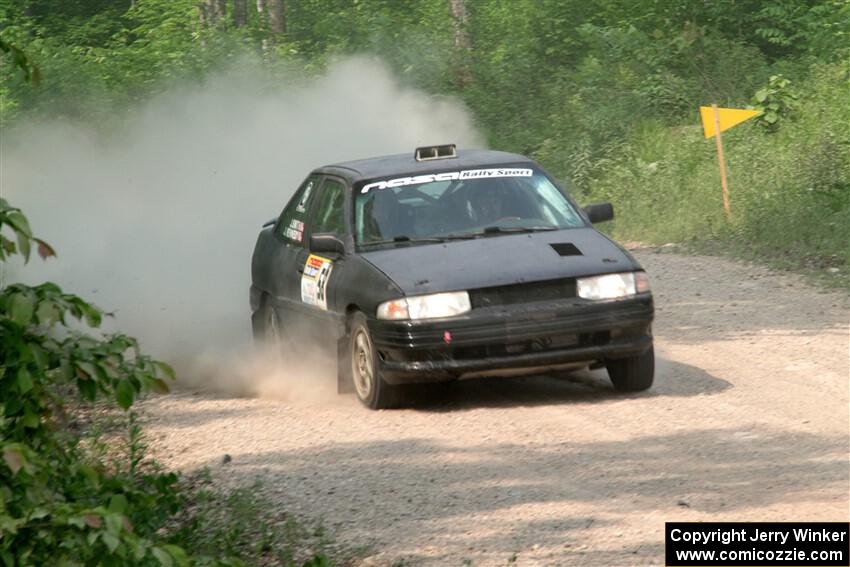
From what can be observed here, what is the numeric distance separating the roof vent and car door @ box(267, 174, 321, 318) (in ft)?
3.10

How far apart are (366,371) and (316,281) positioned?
1.05 meters

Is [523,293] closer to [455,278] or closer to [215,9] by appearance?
[455,278]

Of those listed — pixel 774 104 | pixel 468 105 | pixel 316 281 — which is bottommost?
pixel 468 105

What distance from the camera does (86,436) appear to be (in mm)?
9906

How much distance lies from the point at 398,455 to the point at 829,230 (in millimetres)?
9413

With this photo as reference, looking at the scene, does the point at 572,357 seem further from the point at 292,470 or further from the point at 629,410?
the point at 292,470

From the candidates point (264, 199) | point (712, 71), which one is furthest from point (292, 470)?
point (712, 71)

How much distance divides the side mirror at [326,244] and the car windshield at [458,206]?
0.19m

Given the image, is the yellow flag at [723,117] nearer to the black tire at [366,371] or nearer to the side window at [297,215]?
the side window at [297,215]

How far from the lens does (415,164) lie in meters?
10.8

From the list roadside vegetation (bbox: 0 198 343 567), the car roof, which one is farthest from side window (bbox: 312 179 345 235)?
roadside vegetation (bbox: 0 198 343 567)

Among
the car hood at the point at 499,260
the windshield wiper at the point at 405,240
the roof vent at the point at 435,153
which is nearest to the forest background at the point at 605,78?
the roof vent at the point at 435,153

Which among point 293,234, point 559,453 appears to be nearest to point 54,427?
point 559,453

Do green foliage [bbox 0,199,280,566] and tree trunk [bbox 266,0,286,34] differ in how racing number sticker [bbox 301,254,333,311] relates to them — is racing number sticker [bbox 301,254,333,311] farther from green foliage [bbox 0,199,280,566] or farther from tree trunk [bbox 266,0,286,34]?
tree trunk [bbox 266,0,286,34]
